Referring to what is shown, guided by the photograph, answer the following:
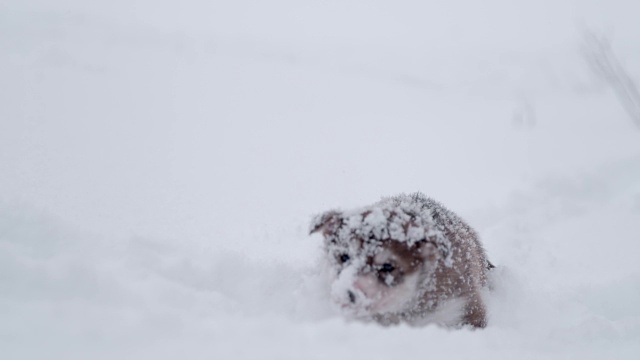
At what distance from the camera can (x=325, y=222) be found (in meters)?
3.87

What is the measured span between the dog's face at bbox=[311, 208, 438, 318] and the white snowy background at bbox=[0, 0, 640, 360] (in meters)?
0.34

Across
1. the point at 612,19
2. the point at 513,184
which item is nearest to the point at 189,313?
the point at 513,184

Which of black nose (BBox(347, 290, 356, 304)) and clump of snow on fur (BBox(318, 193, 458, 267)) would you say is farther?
clump of snow on fur (BBox(318, 193, 458, 267))

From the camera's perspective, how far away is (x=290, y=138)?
24.1 feet

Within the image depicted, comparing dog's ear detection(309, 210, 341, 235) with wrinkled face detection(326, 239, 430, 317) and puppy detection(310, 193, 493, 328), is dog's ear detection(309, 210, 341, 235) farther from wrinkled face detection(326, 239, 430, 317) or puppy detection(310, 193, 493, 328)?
wrinkled face detection(326, 239, 430, 317)

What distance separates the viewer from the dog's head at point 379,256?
3.45m

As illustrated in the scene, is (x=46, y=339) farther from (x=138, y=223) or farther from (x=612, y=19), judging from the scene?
(x=612, y=19)

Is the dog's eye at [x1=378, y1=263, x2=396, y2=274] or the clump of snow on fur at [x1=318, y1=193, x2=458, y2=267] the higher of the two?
the clump of snow on fur at [x1=318, y1=193, x2=458, y2=267]

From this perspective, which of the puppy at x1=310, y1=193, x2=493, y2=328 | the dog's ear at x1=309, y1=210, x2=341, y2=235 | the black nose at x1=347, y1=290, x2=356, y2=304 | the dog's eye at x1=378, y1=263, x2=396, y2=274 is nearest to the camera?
the black nose at x1=347, y1=290, x2=356, y2=304

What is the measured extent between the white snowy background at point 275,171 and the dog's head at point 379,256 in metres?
0.33

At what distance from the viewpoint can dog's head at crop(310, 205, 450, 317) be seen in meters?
3.45

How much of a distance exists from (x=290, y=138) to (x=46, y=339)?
5019 mm

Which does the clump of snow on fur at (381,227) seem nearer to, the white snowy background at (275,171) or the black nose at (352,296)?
the black nose at (352,296)

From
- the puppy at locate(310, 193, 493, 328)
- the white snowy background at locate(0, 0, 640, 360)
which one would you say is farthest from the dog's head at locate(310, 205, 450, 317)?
the white snowy background at locate(0, 0, 640, 360)
